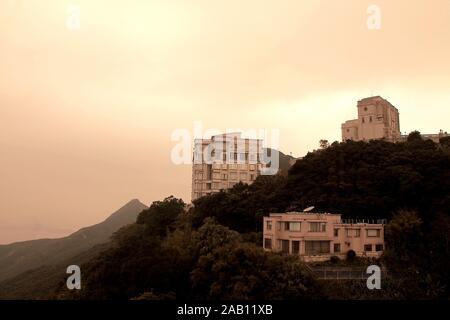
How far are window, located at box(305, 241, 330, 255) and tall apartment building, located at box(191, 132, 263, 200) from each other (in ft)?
78.0

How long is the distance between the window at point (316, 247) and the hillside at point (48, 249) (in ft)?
188

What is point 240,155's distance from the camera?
50.8 meters

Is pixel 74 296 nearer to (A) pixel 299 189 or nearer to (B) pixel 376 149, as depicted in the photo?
(A) pixel 299 189

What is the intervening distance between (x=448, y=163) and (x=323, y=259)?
493 inches

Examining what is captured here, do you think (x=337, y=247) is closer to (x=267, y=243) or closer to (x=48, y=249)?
(x=267, y=243)

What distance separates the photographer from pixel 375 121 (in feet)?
171

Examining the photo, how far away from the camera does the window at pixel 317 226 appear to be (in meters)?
26.4

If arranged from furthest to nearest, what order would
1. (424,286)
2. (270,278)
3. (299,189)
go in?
(299,189) < (424,286) < (270,278)

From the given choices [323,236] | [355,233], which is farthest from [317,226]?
[355,233]

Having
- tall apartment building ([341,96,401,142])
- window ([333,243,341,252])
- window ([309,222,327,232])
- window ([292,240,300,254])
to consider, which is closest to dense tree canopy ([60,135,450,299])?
window ([333,243,341,252])

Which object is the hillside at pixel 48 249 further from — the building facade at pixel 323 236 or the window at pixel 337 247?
the window at pixel 337 247

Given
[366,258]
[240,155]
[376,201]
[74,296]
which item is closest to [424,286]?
[366,258]

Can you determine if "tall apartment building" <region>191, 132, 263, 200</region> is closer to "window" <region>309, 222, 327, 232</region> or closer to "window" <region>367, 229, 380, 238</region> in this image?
"window" <region>309, 222, 327, 232</region>

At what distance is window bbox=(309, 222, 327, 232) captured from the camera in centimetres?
2640
